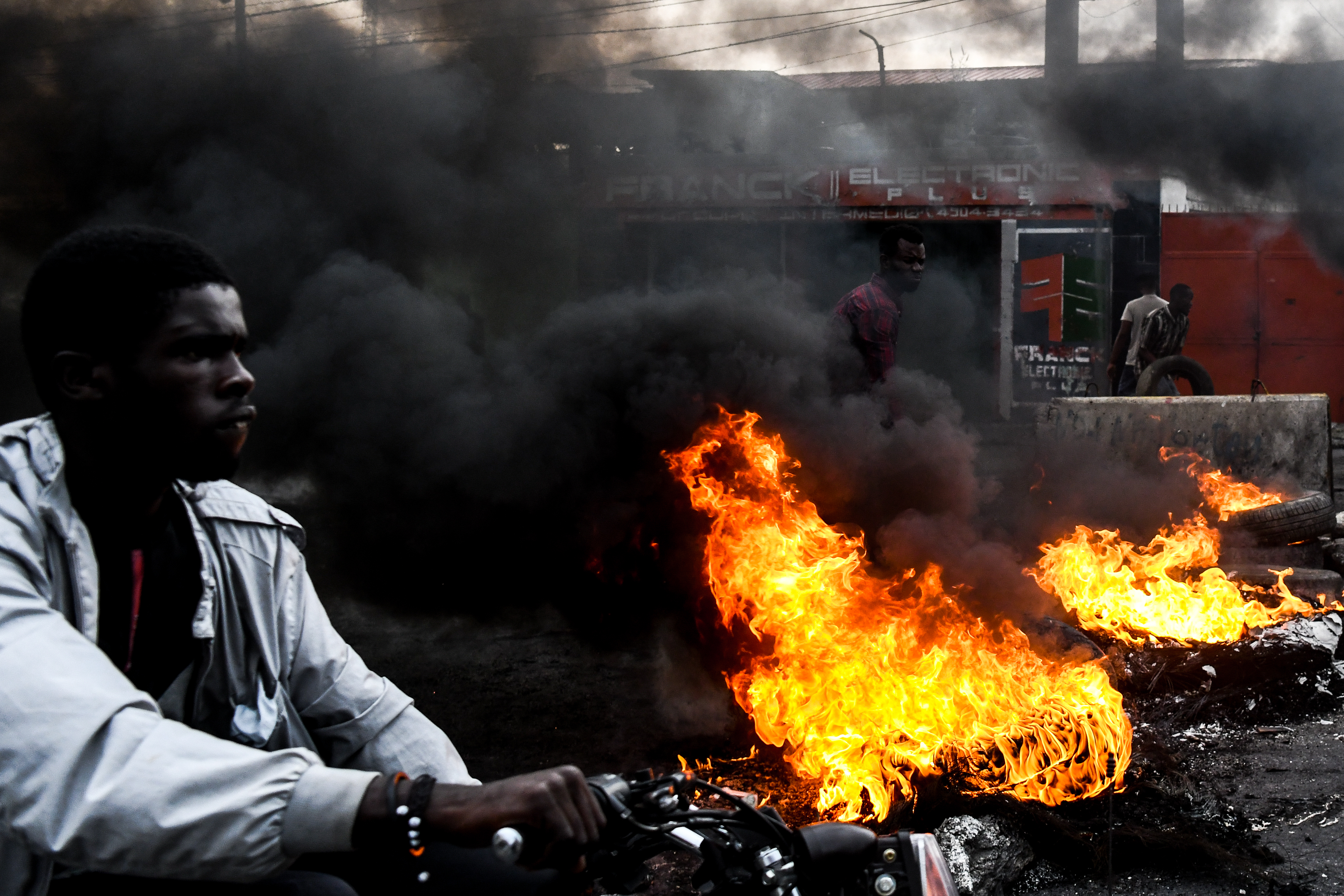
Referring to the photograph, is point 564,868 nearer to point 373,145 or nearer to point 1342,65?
point 373,145

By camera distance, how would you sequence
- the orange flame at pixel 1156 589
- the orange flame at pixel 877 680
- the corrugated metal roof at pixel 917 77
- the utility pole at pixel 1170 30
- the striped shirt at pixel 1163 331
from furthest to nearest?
the corrugated metal roof at pixel 917 77, the striped shirt at pixel 1163 331, the utility pole at pixel 1170 30, the orange flame at pixel 1156 589, the orange flame at pixel 877 680

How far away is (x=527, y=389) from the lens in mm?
6043

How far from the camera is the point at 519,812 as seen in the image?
116cm

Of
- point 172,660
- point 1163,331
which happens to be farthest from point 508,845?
point 1163,331

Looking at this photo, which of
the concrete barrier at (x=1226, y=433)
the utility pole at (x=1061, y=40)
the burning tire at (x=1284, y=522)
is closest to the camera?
the burning tire at (x=1284, y=522)

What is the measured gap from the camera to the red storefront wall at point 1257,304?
1378 centimetres

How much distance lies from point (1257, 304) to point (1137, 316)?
458 cm

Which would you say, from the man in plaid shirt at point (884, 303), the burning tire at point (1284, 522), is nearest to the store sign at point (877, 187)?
the man in plaid shirt at point (884, 303)

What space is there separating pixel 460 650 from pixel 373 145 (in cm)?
534

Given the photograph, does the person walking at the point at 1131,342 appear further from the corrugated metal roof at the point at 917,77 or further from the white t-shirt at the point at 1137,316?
the corrugated metal roof at the point at 917,77

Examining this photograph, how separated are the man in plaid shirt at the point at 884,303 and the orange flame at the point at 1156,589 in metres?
1.54

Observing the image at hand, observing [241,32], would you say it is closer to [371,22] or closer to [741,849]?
[371,22]

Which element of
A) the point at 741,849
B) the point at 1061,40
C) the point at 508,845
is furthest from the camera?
the point at 1061,40

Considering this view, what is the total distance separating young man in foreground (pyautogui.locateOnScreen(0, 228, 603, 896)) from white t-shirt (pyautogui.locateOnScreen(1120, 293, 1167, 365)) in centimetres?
1058
